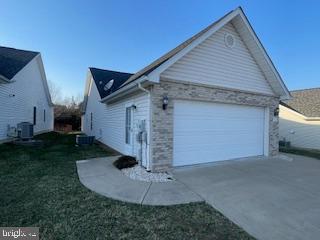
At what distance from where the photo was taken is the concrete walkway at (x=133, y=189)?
4883 mm

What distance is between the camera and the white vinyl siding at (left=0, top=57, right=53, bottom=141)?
1246cm

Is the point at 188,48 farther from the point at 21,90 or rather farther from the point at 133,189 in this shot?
the point at 21,90

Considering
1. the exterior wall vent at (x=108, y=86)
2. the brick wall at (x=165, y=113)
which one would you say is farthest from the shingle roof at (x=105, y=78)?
the brick wall at (x=165, y=113)

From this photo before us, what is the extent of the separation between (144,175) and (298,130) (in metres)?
16.9

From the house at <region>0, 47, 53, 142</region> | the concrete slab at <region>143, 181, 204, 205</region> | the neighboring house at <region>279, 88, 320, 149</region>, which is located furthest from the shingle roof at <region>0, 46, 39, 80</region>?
the neighboring house at <region>279, 88, 320, 149</region>

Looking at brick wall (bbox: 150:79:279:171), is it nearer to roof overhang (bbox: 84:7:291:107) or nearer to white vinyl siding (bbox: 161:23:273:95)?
white vinyl siding (bbox: 161:23:273:95)

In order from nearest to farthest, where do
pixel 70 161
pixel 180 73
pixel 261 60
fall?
pixel 180 73
pixel 70 161
pixel 261 60

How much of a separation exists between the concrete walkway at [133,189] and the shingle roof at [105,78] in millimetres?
8919

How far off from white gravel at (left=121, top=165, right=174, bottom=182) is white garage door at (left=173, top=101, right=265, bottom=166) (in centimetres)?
97

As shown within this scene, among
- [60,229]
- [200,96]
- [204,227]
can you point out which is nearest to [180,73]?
[200,96]

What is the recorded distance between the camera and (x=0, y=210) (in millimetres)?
4117

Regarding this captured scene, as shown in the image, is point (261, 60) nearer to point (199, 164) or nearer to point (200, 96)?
point (200, 96)

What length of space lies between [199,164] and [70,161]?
4998 mm

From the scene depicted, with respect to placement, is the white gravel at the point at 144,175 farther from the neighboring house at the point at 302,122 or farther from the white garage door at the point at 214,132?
the neighboring house at the point at 302,122
